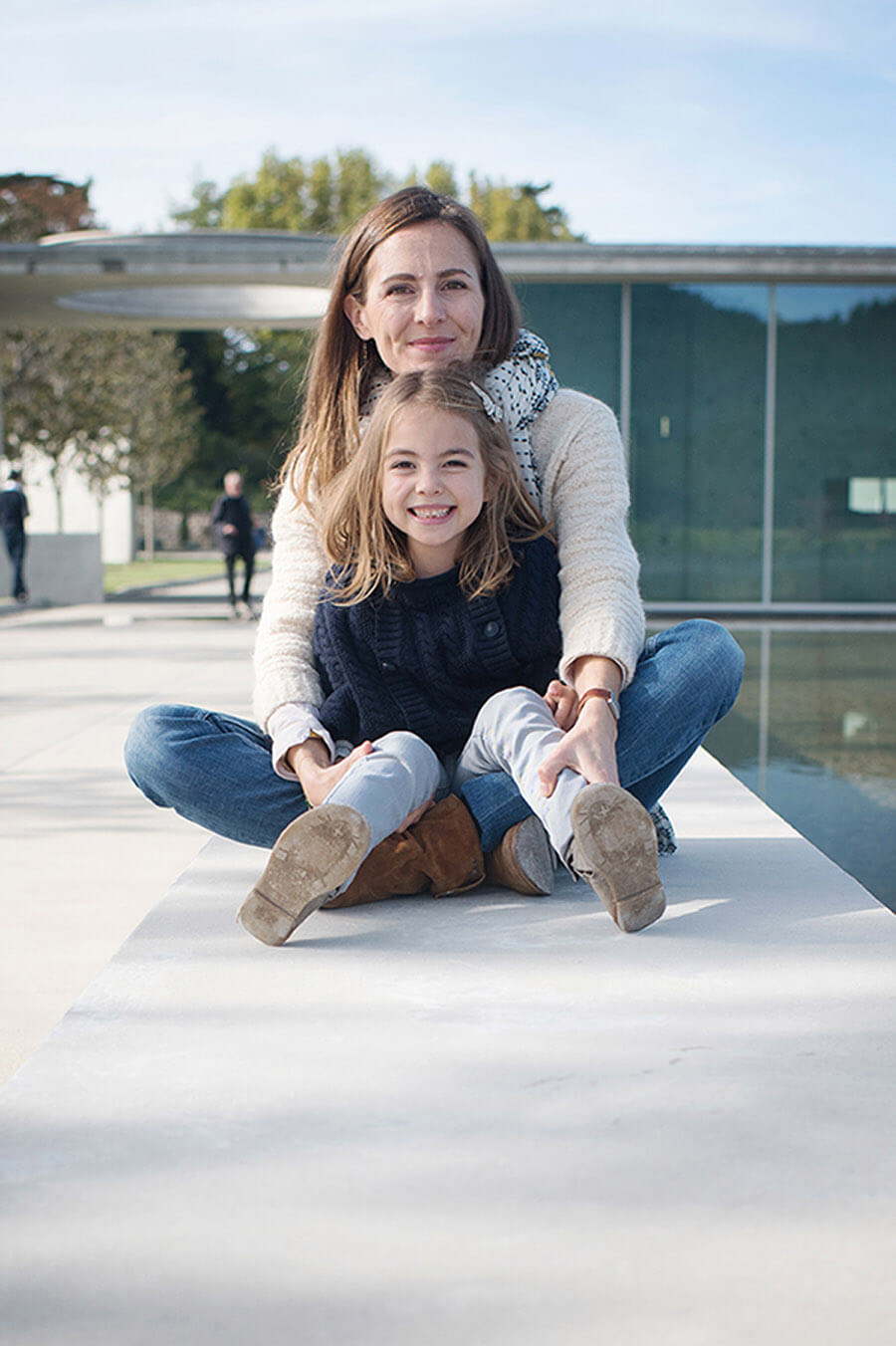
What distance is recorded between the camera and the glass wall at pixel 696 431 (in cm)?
1428

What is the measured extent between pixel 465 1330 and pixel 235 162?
171 feet

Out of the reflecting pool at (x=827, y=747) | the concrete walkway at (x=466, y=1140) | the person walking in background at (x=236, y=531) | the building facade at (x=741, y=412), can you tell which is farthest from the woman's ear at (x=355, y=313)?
the person walking in background at (x=236, y=531)

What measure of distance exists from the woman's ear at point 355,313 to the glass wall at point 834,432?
40.2 feet

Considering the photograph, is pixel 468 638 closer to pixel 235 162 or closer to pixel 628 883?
pixel 628 883

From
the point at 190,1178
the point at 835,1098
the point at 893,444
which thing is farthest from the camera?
the point at 893,444

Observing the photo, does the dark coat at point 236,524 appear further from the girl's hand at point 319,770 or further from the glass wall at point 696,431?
the girl's hand at point 319,770

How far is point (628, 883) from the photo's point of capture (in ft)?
6.96

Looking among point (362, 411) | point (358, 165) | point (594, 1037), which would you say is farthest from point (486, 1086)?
point (358, 165)

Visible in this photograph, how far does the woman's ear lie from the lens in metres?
2.79

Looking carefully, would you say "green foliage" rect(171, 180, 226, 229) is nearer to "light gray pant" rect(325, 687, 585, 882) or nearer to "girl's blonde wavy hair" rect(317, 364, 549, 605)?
"girl's blonde wavy hair" rect(317, 364, 549, 605)

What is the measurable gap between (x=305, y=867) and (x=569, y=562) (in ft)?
2.77

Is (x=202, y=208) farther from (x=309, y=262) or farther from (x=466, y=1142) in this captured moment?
(x=466, y=1142)

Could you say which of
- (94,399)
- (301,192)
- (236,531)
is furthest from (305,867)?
(301,192)

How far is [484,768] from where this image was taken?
2.47 metres
